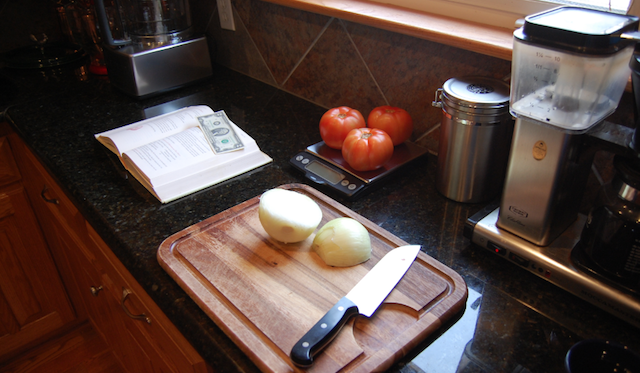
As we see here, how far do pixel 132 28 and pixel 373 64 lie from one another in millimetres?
743

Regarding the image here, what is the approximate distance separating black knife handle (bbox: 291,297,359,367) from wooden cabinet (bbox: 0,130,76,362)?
1164 millimetres

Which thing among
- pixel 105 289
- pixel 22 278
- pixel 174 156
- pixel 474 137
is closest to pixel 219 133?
pixel 174 156

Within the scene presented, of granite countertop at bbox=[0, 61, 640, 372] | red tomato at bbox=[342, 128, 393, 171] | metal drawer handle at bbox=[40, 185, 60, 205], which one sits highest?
red tomato at bbox=[342, 128, 393, 171]

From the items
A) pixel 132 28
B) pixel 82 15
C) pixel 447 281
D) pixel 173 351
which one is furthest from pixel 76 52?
pixel 447 281

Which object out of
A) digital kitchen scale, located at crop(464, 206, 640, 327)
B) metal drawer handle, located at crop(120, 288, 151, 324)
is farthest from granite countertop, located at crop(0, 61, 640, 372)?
metal drawer handle, located at crop(120, 288, 151, 324)

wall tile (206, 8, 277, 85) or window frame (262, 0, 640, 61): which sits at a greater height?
window frame (262, 0, 640, 61)

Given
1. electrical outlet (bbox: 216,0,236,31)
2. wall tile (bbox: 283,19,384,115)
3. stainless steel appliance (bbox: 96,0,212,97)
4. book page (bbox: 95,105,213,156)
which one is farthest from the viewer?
electrical outlet (bbox: 216,0,236,31)

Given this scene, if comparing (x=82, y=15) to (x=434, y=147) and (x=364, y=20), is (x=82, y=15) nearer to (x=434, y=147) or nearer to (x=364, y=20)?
(x=364, y=20)

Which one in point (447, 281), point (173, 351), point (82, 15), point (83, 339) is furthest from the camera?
point (83, 339)

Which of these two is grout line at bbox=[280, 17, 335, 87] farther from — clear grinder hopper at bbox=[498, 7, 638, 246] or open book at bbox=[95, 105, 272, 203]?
clear grinder hopper at bbox=[498, 7, 638, 246]

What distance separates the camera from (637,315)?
61 centimetres

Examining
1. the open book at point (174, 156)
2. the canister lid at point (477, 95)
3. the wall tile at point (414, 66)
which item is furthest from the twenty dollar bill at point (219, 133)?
the canister lid at point (477, 95)

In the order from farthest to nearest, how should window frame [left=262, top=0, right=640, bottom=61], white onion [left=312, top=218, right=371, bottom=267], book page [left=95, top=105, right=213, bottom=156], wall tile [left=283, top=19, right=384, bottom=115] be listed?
wall tile [left=283, top=19, right=384, bottom=115] < book page [left=95, top=105, right=213, bottom=156] < window frame [left=262, top=0, right=640, bottom=61] < white onion [left=312, top=218, right=371, bottom=267]

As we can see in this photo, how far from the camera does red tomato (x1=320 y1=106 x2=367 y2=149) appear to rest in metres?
1.00
